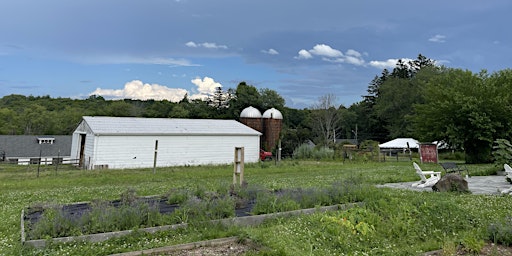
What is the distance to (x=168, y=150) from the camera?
2628cm

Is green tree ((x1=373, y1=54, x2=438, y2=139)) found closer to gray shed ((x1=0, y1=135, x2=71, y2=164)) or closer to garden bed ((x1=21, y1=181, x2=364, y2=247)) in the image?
garden bed ((x1=21, y1=181, x2=364, y2=247))

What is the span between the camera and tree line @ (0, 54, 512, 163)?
2425cm

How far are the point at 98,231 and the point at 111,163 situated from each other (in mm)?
20089

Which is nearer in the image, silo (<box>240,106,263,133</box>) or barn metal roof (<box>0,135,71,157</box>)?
silo (<box>240,106,263,133</box>)

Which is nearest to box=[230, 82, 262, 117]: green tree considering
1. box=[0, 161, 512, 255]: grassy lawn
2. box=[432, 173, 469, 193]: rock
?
box=[432, 173, 469, 193]: rock

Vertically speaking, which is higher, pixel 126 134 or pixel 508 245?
pixel 126 134

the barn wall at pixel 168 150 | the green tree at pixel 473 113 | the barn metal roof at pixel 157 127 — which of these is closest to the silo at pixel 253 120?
the barn metal roof at pixel 157 127

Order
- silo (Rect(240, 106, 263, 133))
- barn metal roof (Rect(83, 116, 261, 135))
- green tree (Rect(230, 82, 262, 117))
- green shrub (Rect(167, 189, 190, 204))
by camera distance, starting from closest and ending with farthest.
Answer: green shrub (Rect(167, 189, 190, 204)), barn metal roof (Rect(83, 116, 261, 135)), silo (Rect(240, 106, 263, 133)), green tree (Rect(230, 82, 262, 117))

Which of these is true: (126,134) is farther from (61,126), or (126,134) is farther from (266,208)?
(61,126)

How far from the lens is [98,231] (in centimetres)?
504

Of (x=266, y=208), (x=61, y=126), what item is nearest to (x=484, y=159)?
(x=266, y=208)

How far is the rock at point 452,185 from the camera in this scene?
951 cm

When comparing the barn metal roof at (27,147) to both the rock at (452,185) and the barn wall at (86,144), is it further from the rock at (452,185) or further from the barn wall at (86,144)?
the rock at (452,185)

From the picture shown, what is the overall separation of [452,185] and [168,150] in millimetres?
20959
